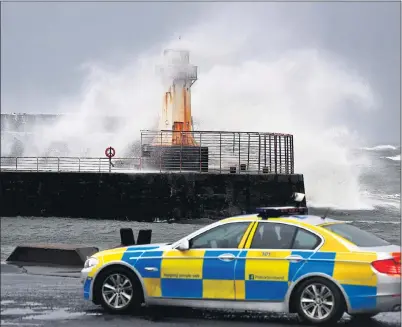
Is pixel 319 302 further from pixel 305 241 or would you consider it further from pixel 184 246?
pixel 184 246

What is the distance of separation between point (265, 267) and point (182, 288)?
3.13 ft

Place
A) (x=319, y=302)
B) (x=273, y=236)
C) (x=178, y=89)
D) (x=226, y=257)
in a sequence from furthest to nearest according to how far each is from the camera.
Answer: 1. (x=178, y=89)
2. (x=273, y=236)
3. (x=226, y=257)
4. (x=319, y=302)

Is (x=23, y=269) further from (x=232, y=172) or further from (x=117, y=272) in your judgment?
(x=232, y=172)

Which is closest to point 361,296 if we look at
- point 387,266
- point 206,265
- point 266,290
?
point 387,266

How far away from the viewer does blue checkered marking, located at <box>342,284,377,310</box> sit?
8758 mm

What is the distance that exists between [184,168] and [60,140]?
3916 centimetres

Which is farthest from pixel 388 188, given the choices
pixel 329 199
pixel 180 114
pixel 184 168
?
pixel 184 168

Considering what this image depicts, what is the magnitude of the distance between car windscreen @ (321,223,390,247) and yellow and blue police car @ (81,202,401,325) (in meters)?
0.01

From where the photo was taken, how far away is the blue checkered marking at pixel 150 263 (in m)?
9.69

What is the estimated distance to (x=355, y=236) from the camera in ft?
31.0

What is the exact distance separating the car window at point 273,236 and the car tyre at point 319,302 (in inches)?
21.3

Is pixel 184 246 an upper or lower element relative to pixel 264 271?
upper

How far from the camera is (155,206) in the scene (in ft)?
102

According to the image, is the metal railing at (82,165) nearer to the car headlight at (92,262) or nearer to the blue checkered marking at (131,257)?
the car headlight at (92,262)
